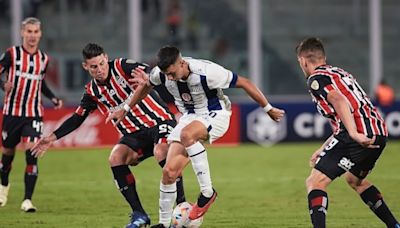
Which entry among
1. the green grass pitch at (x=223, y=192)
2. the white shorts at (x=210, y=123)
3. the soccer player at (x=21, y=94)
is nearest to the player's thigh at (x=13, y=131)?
the soccer player at (x=21, y=94)

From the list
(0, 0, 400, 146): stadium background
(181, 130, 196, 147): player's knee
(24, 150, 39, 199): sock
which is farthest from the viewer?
(0, 0, 400, 146): stadium background

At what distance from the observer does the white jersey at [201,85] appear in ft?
29.9

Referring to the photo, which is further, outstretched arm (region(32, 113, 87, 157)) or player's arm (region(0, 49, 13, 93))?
player's arm (region(0, 49, 13, 93))

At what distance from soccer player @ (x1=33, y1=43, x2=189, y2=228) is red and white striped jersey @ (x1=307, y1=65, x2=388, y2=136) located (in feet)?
6.27

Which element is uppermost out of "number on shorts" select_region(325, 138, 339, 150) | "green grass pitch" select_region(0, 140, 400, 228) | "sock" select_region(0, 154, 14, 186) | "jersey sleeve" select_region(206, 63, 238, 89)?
"jersey sleeve" select_region(206, 63, 238, 89)

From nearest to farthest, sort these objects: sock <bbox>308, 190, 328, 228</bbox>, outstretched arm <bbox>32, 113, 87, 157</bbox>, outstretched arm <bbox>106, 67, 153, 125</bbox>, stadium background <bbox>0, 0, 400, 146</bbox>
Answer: sock <bbox>308, 190, 328, 228</bbox> < outstretched arm <bbox>106, 67, 153, 125</bbox> < outstretched arm <bbox>32, 113, 87, 157</bbox> < stadium background <bbox>0, 0, 400, 146</bbox>

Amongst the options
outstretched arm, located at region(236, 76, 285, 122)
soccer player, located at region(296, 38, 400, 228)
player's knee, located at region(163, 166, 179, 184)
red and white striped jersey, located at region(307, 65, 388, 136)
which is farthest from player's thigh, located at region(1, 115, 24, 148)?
red and white striped jersey, located at region(307, 65, 388, 136)

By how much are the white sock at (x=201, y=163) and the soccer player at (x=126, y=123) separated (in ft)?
1.93

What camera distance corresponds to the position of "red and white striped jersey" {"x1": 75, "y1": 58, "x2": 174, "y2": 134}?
988 centimetres

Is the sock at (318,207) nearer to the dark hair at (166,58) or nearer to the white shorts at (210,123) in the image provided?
the white shorts at (210,123)

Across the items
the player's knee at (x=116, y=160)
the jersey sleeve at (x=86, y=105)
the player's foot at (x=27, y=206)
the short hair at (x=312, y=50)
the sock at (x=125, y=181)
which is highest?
the short hair at (x=312, y=50)

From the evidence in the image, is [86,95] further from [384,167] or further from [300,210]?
[384,167]

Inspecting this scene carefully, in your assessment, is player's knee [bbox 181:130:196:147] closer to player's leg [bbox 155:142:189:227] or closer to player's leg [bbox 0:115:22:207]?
player's leg [bbox 155:142:189:227]

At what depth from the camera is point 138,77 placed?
9.72m
